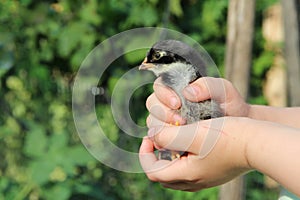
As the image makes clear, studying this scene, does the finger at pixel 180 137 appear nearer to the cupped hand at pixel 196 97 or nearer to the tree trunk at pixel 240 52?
the cupped hand at pixel 196 97

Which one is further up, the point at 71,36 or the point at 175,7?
the point at 175,7

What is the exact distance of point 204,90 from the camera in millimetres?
1924

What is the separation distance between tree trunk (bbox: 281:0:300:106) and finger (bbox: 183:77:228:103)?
1.73 metres

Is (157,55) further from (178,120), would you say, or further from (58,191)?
(58,191)

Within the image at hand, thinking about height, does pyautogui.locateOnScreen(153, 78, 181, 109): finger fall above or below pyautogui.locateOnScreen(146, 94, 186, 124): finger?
above

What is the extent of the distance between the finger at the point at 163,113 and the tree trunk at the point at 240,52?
4.49ft

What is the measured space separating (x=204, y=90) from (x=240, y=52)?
1.50 metres

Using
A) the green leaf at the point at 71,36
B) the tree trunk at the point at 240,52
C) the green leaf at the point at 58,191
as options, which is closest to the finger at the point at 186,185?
the tree trunk at the point at 240,52

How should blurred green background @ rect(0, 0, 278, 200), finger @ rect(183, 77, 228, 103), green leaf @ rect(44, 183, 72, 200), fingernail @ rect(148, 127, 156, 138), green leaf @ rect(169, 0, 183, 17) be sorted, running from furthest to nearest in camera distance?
green leaf @ rect(169, 0, 183, 17), blurred green background @ rect(0, 0, 278, 200), green leaf @ rect(44, 183, 72, 200), fingernail @ rect(148, 127, 156, 138), finger @ rect(183, 77, 228, 103)

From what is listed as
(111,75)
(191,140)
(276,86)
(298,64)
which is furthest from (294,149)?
(276,86)

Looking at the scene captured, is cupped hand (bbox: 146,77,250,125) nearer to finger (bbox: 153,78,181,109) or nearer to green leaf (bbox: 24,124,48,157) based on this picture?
finger (bbox: 153,78,181,109)

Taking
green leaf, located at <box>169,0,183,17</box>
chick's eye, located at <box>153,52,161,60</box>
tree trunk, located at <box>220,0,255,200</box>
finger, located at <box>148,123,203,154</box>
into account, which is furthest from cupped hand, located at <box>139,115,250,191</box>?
green leaf, located at <box>169,0,183,17</box>

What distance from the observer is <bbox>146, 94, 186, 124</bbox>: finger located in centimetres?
195

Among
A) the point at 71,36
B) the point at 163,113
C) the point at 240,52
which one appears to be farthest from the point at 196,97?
the point at 71,36
